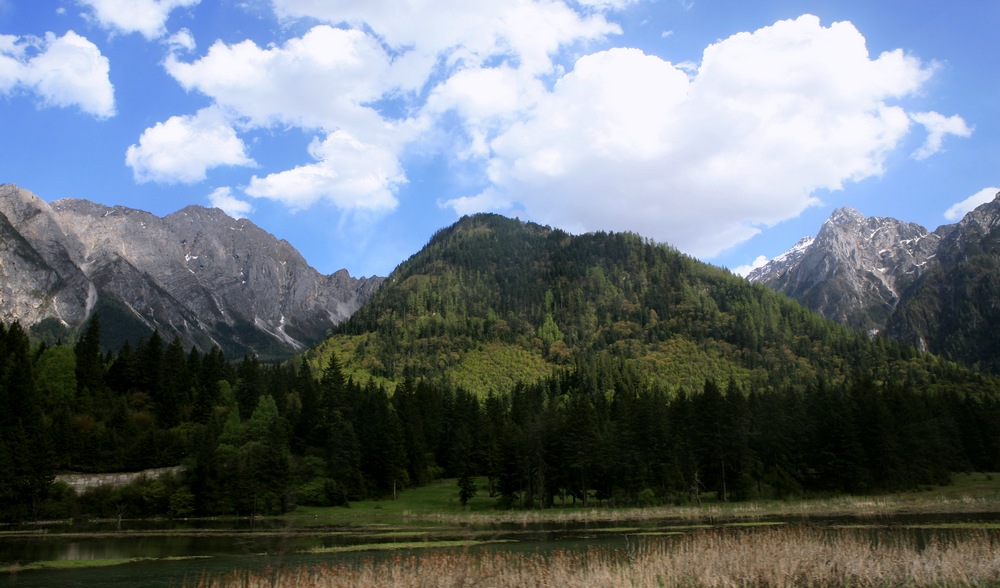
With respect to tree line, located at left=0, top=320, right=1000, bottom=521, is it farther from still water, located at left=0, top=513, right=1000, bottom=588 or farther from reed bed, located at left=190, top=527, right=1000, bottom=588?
reed bed, located at left=190, top=527, right=1000, bottom=588

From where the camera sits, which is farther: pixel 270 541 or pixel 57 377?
pixel 57 377

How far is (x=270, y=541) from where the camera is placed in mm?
66062

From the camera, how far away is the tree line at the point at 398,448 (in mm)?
102381

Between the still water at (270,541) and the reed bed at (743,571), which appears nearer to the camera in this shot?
the reed bed at (743,571)

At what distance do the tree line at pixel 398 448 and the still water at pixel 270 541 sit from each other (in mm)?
19889

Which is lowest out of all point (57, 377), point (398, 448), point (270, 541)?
point (270, 541)

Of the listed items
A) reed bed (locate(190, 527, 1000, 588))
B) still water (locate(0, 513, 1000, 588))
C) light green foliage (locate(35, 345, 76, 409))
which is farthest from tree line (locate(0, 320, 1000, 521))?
reed bed (locate(190, 527, 1000, 588))

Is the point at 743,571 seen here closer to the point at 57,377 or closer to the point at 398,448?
the point at 398,448

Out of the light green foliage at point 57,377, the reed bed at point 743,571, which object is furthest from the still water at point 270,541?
the light green foliage at point 57,377

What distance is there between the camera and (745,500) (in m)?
101

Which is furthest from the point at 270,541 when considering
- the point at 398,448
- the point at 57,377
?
the point at 57,377

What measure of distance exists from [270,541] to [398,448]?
6260 cm

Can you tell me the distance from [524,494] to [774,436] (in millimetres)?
41535

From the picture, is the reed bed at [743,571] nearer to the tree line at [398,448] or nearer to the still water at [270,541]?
the still water at [270,541]
